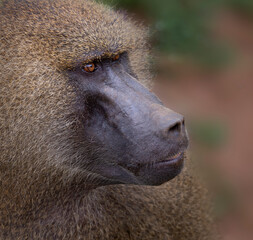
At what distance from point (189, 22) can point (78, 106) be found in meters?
3.99

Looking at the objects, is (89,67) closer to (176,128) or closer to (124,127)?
(124,127)

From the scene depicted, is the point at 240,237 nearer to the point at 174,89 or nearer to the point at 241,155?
the point at 241,155

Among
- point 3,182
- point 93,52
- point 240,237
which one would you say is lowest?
point 240,237

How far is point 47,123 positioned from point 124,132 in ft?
1.19

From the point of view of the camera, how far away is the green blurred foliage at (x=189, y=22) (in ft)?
19.0

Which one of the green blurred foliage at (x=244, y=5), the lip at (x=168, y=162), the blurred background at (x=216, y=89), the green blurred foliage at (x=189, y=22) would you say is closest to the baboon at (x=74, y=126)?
the lip at (x=168, y=162)

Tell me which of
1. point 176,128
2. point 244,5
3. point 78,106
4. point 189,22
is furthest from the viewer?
point 244,5

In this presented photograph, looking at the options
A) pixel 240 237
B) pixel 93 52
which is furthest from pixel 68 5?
pixel 240 237

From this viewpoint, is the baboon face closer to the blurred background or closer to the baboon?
the baboon

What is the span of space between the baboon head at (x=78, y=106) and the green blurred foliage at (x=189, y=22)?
2780mm

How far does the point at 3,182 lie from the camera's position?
8.49 ft

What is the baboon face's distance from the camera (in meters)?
2.37

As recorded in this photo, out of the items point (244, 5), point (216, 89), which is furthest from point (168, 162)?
point (244, 5)

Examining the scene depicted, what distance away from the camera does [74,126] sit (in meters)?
2.55
